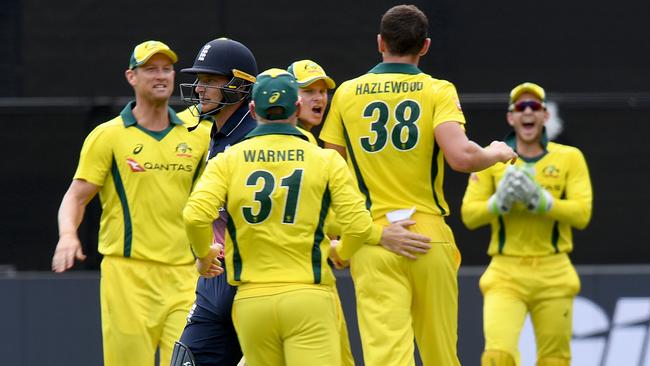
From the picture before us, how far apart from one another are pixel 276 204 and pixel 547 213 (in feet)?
11.3

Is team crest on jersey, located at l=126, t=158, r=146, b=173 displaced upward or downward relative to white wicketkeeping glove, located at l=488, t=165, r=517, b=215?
upward

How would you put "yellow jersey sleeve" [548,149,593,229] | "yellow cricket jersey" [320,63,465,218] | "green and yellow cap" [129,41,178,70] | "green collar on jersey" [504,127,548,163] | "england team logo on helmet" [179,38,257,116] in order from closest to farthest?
1. "england team logo on helmet" [179,38,257,116]
2. "yellow cricket jersey" [320,63,465,218]
3. "green and yellow cap" [129,41,178,70]
4. "yellow jersey sleeve" [548,149,593,229]
5. "green collar on jersey" [504,127,548,163]

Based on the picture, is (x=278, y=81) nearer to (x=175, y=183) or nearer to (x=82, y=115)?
(x=175, y=183)

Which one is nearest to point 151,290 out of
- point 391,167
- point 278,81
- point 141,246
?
point 141,246

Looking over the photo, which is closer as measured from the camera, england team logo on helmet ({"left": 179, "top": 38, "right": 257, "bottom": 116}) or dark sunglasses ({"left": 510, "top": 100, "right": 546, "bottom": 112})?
england team logo on helmet ({"left": 179, "top": 38, "right": 257, "bottom": 116})

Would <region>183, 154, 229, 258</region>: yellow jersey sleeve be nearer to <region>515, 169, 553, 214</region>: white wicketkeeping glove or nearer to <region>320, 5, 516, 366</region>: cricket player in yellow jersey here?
<region>320, 5, 516, 366</region>: cricket player in yellow jersey

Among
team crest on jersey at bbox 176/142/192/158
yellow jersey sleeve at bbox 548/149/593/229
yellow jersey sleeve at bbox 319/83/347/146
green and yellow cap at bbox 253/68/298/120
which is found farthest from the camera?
yellow jersey sleeve at bbox 548/149/593/229

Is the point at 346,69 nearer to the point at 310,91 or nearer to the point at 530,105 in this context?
the point at 530,105

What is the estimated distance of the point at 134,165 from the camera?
7594mm

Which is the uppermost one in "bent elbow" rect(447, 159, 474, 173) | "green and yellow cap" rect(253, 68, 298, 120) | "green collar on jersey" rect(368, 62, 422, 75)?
"green collar on jersey" rect(368, 62, 422, 75)

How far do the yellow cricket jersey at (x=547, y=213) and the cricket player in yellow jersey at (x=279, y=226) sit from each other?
323 centimetres

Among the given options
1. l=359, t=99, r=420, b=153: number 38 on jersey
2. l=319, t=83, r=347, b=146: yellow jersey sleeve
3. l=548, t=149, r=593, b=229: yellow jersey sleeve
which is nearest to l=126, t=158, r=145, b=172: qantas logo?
l=319, t=83, r=347, b=146: yellow jersey sleeve

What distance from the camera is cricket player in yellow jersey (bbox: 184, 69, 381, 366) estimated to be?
226 inches

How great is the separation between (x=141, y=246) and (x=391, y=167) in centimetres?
161
